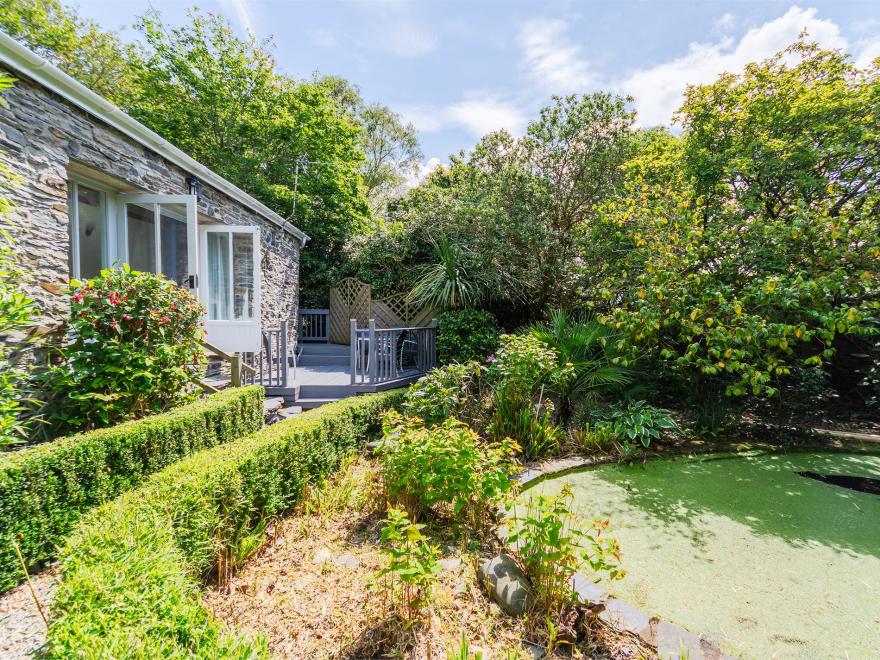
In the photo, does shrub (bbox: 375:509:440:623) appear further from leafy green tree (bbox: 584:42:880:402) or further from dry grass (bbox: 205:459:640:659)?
leafy green tree (bbox: 584:42:880:402)

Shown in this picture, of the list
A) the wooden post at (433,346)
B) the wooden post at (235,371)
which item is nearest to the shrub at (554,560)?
the wooden post at (235,371)

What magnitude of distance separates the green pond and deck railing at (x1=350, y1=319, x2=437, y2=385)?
114 inches

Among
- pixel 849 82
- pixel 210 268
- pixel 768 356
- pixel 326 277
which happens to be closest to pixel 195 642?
pixel 768 356

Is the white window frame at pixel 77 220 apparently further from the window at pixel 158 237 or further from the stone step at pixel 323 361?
the stone step at pixel 323 361

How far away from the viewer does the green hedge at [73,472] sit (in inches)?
80.3

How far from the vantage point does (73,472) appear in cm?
235

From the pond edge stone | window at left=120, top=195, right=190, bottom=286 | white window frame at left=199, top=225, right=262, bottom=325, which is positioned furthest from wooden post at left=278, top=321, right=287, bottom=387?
the pond edge stone

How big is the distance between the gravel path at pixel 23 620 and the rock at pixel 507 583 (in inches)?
→ 77.8

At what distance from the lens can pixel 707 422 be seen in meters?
4.64

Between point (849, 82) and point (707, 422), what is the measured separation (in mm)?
4767

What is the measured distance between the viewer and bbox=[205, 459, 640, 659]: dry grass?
1.73 m

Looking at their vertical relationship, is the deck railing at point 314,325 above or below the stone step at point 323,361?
above

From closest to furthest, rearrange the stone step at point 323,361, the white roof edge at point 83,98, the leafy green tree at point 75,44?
the white roof edge at point 83,98 < the stone step at point 323,361 < the leafy green tree at point 75,44

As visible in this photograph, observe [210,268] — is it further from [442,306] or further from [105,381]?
[442,306]
